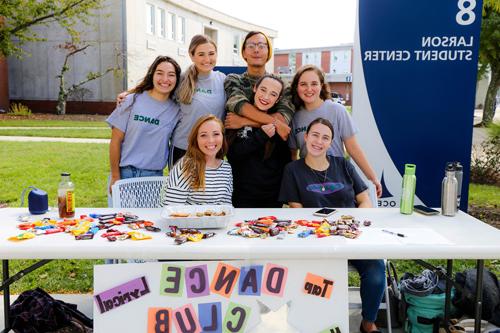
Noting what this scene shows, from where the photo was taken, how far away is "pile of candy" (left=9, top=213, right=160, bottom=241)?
2082mm

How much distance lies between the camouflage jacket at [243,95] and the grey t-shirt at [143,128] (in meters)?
0.40

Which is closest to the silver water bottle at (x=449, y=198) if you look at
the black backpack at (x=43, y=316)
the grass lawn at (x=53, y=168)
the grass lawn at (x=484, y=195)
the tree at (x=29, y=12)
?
the black backpack at (x=43, y=316)

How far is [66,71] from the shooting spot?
1786 centimetres

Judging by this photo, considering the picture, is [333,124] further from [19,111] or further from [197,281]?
[19,111]

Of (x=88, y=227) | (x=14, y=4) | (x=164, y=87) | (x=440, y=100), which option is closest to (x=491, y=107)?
(x=440, y=100)

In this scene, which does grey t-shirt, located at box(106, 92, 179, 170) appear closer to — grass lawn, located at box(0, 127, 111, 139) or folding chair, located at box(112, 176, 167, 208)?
folding chair, located at box(112, 176, 167, 208)

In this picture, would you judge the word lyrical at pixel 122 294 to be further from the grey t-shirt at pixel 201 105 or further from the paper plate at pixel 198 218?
the grey t-shirt at pixel 201 105

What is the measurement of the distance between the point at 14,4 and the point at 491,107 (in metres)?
13.6

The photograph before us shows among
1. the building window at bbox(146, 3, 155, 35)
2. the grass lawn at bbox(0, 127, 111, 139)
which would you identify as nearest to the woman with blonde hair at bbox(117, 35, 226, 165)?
the grass lawn at bbox(0, 127, 111, 139)

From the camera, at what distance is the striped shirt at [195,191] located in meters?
2.59

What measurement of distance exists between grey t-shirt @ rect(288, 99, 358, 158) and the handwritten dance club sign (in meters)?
1.07

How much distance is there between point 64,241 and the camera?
2.02 metres

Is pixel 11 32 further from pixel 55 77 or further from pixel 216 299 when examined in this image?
pixel 216 299

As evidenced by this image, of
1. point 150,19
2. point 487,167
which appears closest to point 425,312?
point 487,167
